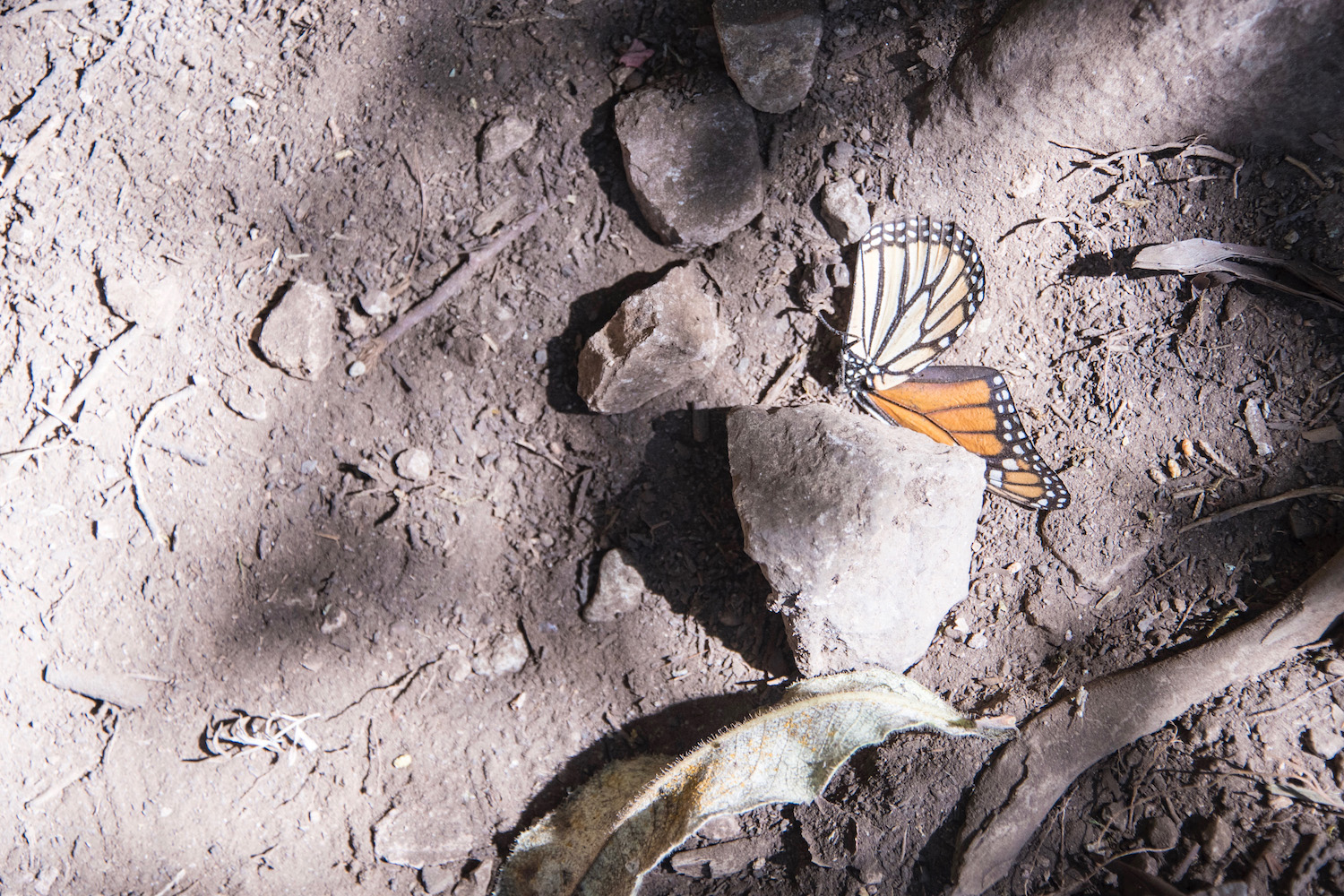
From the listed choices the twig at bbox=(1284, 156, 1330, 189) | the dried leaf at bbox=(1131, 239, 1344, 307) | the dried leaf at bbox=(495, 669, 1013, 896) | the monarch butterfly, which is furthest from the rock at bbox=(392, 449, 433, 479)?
the twig at bbox=(1284, 156, 1330, 189)

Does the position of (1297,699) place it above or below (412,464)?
below

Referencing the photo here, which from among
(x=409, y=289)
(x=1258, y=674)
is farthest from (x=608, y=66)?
(x=1258, y=674)

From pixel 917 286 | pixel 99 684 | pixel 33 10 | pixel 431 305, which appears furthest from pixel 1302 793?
pixel 33 10

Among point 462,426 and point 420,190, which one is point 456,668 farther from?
point 420,190

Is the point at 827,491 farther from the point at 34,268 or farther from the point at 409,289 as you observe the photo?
the point at 34,268

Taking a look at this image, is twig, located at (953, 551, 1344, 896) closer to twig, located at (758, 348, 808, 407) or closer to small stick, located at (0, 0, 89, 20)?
twig, located at (758, 348, 808, 407)

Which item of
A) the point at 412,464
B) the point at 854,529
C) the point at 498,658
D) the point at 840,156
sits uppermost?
the point at 840,156

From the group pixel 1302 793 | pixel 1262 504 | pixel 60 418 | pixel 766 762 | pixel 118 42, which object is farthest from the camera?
pixel 118 42
